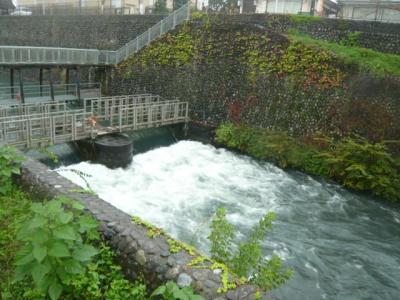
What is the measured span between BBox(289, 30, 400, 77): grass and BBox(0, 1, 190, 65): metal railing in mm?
7609

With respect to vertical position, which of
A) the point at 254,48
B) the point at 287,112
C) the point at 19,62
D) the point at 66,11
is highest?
the point at 66,11

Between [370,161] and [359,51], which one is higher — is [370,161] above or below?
below

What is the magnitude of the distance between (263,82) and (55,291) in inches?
569

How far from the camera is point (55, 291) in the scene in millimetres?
3285

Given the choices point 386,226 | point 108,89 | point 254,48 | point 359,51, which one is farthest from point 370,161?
point 108,89

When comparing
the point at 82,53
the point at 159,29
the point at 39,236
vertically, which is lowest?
the point at 39,236

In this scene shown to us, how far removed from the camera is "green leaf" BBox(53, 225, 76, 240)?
3.23 metres

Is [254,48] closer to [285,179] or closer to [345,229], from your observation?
[285,179]

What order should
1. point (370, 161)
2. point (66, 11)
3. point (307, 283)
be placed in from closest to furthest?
point (307, 283) < point (370, 161) < point (66, 11)

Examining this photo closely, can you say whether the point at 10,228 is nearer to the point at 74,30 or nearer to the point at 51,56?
the point at 51,56

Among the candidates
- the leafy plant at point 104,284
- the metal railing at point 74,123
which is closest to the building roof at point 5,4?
the metal railing at point 74,123

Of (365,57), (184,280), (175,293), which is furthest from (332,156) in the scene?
(175,293)

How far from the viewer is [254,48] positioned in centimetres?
1705

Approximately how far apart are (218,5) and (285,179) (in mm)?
17425
